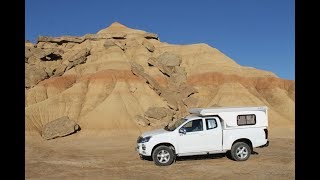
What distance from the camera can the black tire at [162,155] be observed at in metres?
16.1

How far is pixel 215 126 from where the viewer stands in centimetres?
1652

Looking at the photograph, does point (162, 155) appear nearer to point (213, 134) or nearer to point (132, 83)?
point (213, 134)

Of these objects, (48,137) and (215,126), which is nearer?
(215,126)

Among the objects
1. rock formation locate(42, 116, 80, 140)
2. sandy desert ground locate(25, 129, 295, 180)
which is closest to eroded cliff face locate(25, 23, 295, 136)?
rock formation locate(42, 116, 80, 140)

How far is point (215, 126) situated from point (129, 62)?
41.3 m

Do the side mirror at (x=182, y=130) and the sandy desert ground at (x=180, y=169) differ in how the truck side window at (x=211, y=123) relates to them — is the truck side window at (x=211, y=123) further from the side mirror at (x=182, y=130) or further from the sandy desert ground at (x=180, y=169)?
the sandy desert ground at (x=180, y=169)

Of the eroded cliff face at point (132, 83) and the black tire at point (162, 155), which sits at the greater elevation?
the eroded cliff face at point (132, 83)

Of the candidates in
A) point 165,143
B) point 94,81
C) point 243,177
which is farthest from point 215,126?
point 94,81

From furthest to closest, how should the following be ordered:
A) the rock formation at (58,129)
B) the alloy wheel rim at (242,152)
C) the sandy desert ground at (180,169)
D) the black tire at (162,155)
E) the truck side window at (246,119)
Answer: the rock formation at (58,129) < the truck side window at (246,119) < the alloy wheel rim at (242,152) < the black tire at (162,155) < the sandy desert ground at (180,169)

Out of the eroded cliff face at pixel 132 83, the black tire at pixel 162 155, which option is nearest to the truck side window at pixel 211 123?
the black tire at pixel 162 155

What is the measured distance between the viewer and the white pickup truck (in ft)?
53.0

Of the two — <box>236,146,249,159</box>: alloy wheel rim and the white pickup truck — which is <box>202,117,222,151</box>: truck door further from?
<box>236,146,249,159</box>: alloy wheel rim
